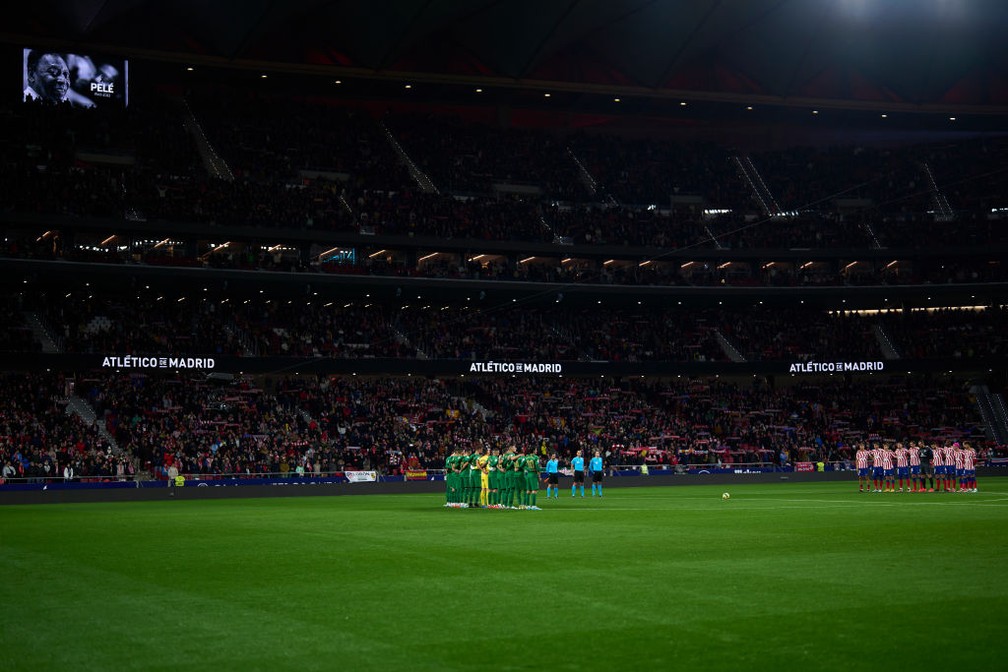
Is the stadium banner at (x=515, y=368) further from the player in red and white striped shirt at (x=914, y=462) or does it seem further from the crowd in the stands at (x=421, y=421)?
the player in red and white striped shirt at (x=914, y=462)

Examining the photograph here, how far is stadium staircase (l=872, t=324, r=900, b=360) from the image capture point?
245ft

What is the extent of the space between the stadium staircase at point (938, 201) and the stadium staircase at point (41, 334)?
2294 inches

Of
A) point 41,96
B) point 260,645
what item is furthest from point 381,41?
point 260,645

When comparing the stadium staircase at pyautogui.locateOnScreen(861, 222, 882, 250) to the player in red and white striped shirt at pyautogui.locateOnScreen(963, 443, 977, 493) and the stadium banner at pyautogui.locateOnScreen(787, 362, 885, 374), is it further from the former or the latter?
the player in red and white striped shirt at pyautogui.locateOnScreen(963, 443, 977, 493)

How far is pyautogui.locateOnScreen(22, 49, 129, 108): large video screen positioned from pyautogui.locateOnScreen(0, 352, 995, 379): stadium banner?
19.1 meters

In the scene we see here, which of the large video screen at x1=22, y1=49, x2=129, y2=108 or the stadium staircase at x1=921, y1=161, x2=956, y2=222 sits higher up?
the large video screen at x1=22, y1=49, x2=129, y2=108

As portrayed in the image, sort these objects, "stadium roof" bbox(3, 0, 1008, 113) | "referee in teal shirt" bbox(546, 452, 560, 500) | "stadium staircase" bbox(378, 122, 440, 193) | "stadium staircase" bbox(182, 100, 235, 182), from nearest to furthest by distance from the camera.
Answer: "referee in teal shirt" bbox(546, 452, 560, 500)
"stadium roof" bbox(3, 0, 1008, 113)
"stadium staircase" bbox(182, 100, 235, 182)
"stadium staircase" bbox(378, 122, 440, 193)

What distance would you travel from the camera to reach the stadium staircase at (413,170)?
7622 centimetres

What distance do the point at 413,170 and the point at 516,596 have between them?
65820 millimetres

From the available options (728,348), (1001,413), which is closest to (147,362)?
(728,348)

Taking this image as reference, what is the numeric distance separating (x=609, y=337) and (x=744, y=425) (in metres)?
11.2

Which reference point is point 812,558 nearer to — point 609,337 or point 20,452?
point 20,452

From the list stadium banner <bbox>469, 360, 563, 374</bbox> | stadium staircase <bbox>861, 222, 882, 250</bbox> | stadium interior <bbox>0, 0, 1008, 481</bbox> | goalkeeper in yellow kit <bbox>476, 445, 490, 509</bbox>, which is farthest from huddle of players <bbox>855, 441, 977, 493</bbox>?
stadium staircase <bbox>861, 222, 882, 250</bbox>

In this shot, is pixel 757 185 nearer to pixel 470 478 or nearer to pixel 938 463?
pixel 938 463
